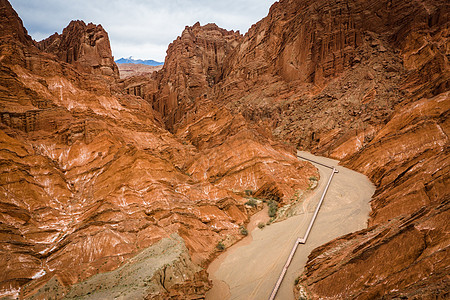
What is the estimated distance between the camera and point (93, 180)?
2011 centimetres

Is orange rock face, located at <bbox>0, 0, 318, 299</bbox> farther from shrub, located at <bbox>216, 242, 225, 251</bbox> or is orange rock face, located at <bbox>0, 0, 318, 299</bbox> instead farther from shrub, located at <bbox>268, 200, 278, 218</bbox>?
shrub, located at <bbox>268, 200, 278, 218</bbox>

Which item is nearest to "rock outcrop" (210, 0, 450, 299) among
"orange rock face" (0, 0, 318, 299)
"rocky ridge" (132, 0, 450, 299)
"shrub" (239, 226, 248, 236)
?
"rocky ridge" (132, 0, 450, 299)

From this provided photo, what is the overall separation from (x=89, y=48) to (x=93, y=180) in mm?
57404

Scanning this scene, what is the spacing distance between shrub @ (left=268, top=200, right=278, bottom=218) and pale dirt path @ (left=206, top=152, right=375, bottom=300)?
3.68 ft

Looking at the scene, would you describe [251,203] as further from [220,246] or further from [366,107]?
[366,107]

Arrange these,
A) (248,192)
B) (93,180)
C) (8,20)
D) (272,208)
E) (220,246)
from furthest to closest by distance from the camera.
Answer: (8,20)
(248,192)
(272,208)
(93,180)
(220,246)

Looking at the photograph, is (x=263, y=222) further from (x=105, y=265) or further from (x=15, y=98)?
(x=15, y=98)

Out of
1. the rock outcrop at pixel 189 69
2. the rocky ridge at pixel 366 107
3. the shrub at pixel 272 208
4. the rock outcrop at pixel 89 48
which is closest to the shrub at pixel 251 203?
the shrub at pixel 272 208

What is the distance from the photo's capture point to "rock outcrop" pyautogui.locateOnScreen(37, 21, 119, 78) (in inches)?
2491

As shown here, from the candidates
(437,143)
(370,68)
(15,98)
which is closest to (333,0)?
(370,68)

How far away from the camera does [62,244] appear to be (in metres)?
14.0

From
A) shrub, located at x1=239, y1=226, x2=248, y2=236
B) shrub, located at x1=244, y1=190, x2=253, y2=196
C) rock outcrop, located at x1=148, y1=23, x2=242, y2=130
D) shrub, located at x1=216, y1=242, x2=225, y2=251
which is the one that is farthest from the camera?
rock outcrop, located at x1=148, y1=23, x2=242, y2=130

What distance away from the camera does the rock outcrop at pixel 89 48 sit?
6328 centimetres

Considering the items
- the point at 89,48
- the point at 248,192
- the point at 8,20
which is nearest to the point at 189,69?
the point at 89,48
